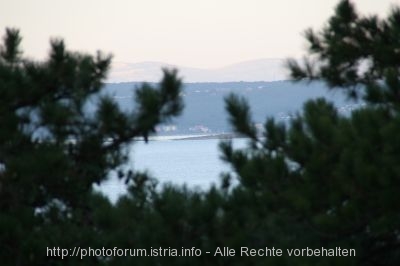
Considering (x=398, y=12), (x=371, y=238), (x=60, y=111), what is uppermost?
(x=398, y=12)

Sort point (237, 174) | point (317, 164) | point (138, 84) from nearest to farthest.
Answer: point (317, 164) → point (237, 174) → point (138, 84)

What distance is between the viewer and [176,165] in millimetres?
10641

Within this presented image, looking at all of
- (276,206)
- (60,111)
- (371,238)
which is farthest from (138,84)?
(371,238)

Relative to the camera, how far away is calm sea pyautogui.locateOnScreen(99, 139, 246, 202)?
651 centimetres

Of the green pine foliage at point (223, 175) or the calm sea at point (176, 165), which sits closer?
the green pine foliage at point (223, 175)

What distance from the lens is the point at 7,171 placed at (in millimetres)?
6312

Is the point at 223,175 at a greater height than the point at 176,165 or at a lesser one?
greater

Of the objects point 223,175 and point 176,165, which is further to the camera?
point 176,165

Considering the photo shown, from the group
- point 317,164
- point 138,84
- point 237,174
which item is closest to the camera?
point 317,164

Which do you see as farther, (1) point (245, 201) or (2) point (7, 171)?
(2) point (7, 171)

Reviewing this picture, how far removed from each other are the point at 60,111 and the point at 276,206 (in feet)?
5.30

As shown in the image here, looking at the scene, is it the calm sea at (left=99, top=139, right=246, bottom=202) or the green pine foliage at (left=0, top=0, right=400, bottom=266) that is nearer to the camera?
the green pine foliage at (left=0, top=0, right=400, bottom=266)

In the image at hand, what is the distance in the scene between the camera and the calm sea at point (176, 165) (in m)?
6.51

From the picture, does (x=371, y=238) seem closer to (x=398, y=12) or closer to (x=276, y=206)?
(x=276, y=206)
